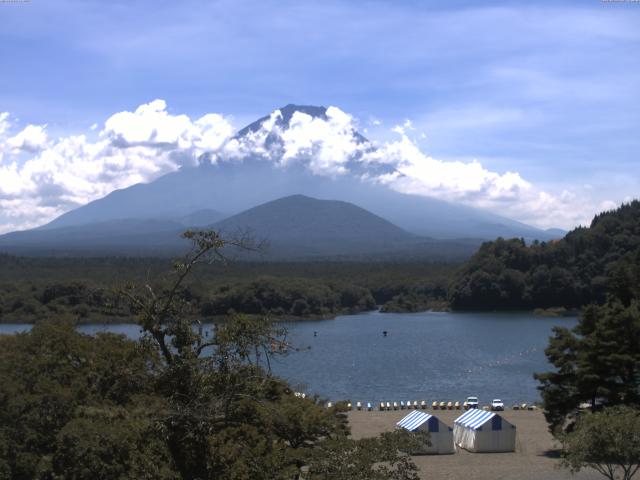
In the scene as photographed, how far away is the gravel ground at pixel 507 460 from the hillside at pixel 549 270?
138 feet

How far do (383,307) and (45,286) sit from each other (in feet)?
89.6

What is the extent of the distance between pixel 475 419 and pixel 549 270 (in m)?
47.6

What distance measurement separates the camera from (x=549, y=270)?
65.8m

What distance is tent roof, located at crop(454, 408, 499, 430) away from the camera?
65.0 feet

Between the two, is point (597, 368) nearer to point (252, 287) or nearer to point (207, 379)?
point (207, 379)

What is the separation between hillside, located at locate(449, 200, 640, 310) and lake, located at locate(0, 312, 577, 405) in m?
3.12

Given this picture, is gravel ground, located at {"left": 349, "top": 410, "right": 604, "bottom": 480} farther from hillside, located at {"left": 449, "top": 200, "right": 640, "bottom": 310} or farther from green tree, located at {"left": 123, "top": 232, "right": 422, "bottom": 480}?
hillside, located at {"left": 449, "top": 200, "right": 640, "bottom": 310}

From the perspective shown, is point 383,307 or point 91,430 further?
point 383,307

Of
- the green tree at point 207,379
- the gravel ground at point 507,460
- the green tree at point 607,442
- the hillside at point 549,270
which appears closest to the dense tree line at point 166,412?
the green tree at point 207,379

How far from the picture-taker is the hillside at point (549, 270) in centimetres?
6481

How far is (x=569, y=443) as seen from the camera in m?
13.2

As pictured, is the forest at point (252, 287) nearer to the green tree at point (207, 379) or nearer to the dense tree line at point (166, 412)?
the dense tree line at point (166, 412)

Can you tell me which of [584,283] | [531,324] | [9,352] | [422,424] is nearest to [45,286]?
[531,324]

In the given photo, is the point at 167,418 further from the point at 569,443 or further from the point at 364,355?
the point at 364,355
